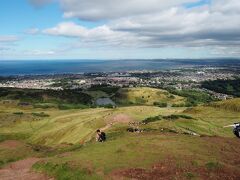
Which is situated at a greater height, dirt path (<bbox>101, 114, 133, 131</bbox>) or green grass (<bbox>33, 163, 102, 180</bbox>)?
green grass (<bbox>33, 163, 102, 180</bbox>)

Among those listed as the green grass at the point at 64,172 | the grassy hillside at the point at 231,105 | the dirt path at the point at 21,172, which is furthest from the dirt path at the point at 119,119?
the green grass at the point at 64,172

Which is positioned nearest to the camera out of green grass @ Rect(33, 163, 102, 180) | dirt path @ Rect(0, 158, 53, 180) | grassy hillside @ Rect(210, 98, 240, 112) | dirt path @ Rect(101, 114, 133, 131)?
green grass @ Rect(33, 163, 102, 180)

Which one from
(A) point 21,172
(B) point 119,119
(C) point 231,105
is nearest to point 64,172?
(A) point 21,172

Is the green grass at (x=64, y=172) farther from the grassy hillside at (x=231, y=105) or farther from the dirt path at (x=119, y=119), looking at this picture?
the grassy hillside at (x=231, y=105)

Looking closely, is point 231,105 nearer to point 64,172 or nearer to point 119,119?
point 119,119

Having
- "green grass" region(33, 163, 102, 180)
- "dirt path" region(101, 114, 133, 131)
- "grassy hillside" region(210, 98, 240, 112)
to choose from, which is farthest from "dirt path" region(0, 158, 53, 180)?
"grassy hillside" region(210, 98, 240, 112)

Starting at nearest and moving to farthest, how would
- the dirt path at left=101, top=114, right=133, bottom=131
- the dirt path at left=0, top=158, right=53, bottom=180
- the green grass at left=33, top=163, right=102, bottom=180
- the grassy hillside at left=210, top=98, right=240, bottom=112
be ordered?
the green grass at left=33, top=163, right=102, bottom=180 < the dirt path at left=0, top=158, right=53, bottom=180 < the dirt path at left=101, top=114, right=133, bottom=131 < the grassy hillside at left=210, top=98, right=240, bottom=112

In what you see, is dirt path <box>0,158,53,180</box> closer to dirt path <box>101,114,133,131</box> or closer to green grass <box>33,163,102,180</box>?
green grass <box>33,163,102,180</box>

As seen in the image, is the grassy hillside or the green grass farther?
the grassy hillside

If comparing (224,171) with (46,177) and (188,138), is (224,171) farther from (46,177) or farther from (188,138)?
(46,177)

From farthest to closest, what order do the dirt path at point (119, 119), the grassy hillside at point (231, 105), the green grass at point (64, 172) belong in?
the grassy hillside at point (231, 105) → the dirt path at point (119, 119) → the green grass at point (64, 172)
